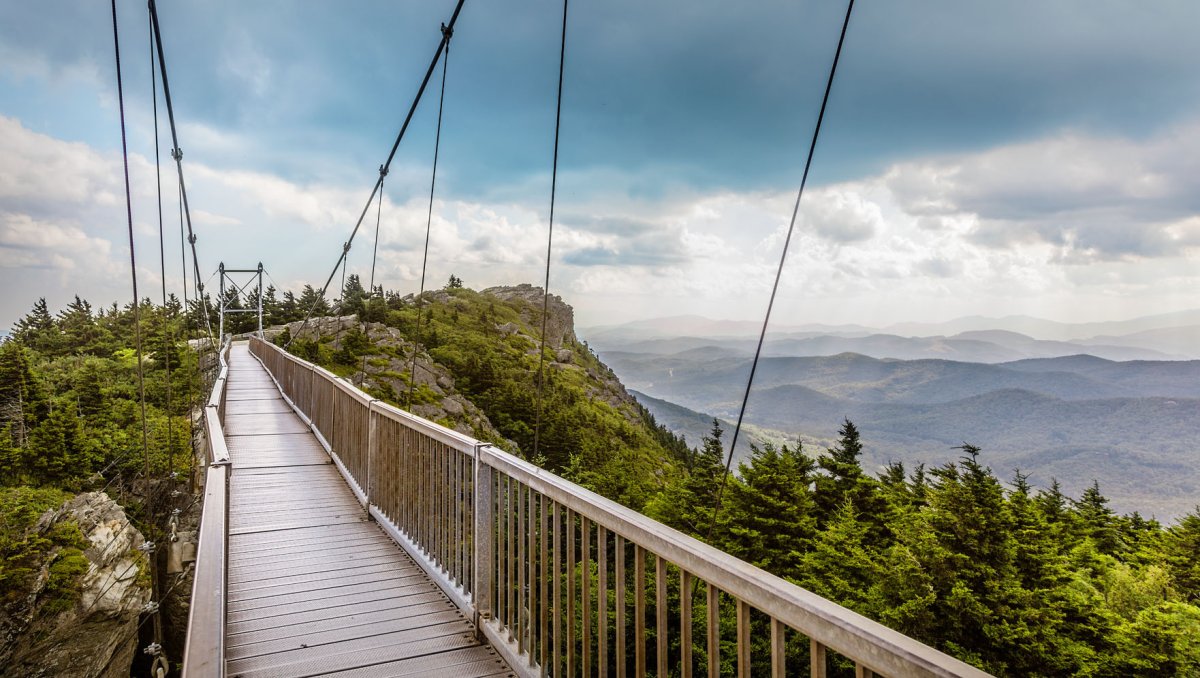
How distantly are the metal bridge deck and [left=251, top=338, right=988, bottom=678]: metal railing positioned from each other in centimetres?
17

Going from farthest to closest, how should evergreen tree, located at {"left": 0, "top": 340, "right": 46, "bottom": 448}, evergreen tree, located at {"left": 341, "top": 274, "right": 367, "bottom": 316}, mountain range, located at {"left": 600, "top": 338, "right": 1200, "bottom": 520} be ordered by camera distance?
mountain range, located at {"left": 600, "top": 338, "right": 1200, "bottom": 520}, evergreen tree, located at {"left": 341, "top": 274, "right": 367, "bottom": 316}, evergreen tree, located at {"left": 0, "top": 340, "right": 46, "bottom": 448}

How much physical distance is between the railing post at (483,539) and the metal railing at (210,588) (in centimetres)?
123

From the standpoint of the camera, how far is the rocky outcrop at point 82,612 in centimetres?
1413

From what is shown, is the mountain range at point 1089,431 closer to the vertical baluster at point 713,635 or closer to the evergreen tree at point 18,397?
the vertical baluster at point 713,635

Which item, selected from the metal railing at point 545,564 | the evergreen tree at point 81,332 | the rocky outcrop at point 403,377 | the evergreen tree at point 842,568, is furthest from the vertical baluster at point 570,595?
the evergreen tree at point 81,332

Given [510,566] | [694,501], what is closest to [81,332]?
[694,501]

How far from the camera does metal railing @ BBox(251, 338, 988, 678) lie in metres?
1.27

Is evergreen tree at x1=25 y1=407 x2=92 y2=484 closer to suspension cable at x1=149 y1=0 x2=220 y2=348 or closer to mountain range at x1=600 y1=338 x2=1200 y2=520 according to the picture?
suspension cable at x1=149 y1=0 x2=220 y2=348

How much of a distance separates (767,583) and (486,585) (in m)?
2.44

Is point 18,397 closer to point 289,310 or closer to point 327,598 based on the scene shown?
point 289,310

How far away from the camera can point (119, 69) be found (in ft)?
22.0

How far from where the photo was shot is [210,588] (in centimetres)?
225

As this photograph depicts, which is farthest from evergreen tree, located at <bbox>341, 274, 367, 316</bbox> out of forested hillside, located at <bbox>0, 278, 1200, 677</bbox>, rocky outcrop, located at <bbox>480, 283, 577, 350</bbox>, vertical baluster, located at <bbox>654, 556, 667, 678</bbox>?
vertical baluster, located at <bbox>654, 556, 667, 678</bbox>

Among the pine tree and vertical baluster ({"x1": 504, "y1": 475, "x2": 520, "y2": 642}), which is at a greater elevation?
vertical baluster ({"x1": 504, "y1": 475, "x2": 520, "y2": 642})
